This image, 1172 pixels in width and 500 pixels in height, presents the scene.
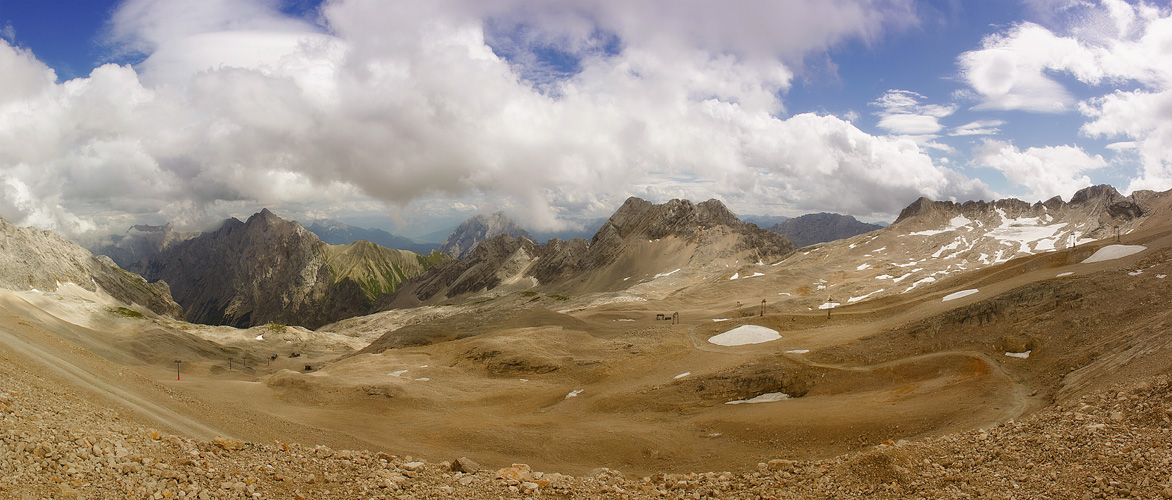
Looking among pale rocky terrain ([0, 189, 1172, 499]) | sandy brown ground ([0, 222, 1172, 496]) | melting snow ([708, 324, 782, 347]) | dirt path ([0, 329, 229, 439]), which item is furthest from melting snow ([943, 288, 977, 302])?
dirt path ([0, 329, 229, 439])

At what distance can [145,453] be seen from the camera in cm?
1182

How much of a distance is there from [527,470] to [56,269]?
14857 centimetres

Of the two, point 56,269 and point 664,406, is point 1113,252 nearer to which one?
point 664,406

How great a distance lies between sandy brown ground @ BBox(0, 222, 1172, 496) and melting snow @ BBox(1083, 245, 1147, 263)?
1.65m

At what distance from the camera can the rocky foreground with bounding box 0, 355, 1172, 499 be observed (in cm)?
1055

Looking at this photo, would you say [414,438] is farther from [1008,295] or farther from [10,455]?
[1008,295]

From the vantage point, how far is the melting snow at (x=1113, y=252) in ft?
154

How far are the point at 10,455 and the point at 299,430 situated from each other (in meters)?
15.9

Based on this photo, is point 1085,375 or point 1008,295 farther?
point 1008,295

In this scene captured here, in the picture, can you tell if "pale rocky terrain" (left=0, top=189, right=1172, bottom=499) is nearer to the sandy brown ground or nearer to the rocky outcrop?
the sandy brown ground

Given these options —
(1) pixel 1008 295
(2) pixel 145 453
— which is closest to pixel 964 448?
(2) pixel 145 453

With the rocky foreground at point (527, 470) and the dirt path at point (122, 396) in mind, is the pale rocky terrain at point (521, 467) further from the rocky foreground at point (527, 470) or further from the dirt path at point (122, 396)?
the dirt path at point (122, 396)

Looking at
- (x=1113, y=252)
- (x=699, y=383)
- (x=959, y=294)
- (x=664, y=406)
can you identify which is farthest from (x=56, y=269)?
(x=1113, y=252)

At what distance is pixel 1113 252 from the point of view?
Result: 161 ft
